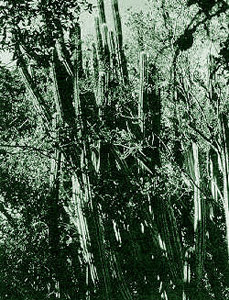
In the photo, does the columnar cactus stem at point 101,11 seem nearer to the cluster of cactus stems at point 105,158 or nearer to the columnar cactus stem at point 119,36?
the cluster of cactus stems at point 105,158

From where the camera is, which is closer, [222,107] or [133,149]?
[222,107]

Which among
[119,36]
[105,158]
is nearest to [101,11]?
[119,36]

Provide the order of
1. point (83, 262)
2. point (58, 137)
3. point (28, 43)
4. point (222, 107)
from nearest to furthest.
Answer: point (28, 43)
point (58, 137)
point (222, 107)
point (83, 262)

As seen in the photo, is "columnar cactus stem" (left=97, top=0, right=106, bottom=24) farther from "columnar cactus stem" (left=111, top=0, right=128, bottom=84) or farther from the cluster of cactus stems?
"columnar cactus stem" (left=111, top=0, right=128, bottom=84)

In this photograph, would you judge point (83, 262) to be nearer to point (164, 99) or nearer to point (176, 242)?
point (176, 242)

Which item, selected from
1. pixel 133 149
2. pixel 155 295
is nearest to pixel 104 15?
pixel 133 149

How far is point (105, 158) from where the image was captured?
9.80 metres

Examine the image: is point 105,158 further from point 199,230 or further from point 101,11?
point 101,11

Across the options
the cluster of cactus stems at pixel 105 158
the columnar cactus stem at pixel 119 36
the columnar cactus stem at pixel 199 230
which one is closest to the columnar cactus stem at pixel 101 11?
the cluster of cactus stems at pixel 105 158

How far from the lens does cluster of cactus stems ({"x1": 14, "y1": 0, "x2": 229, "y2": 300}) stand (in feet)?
26.8

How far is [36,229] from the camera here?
25.9 feet

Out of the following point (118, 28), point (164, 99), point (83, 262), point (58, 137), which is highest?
point (118, 28)

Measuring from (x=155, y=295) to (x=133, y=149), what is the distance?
13.6 feet

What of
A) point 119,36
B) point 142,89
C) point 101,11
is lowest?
point 142,89
